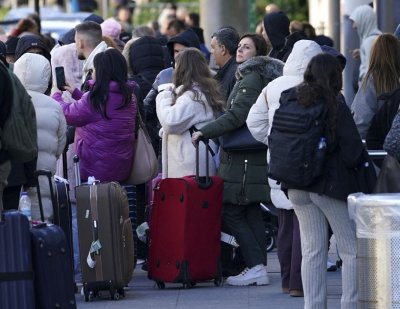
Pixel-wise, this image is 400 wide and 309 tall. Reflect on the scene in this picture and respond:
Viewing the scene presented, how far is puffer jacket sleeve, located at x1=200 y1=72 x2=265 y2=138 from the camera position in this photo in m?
10.1

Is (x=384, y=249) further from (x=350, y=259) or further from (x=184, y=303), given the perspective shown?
(x=184, y=303)

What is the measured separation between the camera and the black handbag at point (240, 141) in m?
10.3

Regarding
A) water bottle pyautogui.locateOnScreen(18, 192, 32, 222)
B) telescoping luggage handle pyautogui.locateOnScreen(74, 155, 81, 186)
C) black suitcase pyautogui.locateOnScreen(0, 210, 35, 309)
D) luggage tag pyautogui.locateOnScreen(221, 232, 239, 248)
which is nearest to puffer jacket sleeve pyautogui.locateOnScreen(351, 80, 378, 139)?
luggage tag pyautogui.locateOnScreen(221, 232, 239, 248)

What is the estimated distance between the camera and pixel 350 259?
8281 millimetres

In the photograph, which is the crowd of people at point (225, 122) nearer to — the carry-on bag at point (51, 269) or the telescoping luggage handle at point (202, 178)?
the telescoping luggage handle at point (202, 178)

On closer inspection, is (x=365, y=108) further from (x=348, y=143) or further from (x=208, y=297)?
(x=348, y=143)

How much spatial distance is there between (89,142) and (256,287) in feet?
5.24

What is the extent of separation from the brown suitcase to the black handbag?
926mm

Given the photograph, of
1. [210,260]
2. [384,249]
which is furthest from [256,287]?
[384,249]

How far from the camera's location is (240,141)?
33.8 ft

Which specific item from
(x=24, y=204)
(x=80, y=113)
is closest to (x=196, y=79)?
(x=80, y=113)

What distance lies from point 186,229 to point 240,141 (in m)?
0.75

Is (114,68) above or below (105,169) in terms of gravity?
above

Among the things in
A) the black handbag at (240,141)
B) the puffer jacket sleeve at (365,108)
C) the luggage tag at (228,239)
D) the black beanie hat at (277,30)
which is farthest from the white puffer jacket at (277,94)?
the black beanie hat at (277,30)
